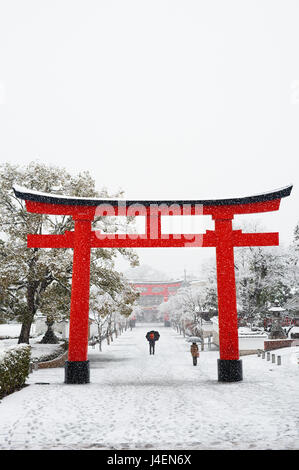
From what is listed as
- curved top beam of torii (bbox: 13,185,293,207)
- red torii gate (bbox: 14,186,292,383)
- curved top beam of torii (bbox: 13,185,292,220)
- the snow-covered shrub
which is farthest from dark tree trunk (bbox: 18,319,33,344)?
curved top beam of torii (bbox: 13,185,293,207)

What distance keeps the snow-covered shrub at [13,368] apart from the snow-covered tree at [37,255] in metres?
6.14

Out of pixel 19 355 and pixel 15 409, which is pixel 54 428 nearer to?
pixel 15 409

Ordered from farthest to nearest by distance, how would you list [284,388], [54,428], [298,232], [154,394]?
[298,232], [284,388], [154,394], [54,428]

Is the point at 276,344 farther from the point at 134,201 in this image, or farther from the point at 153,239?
the point at 134,201

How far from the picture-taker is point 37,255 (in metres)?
17.5

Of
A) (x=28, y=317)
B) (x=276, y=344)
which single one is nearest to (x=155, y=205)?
(x=28, y=317)

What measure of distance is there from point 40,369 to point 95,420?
1135 cm

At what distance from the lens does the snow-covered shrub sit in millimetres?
9461

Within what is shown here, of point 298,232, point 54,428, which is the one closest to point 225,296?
point 54,428

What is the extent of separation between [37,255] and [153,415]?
1161cm

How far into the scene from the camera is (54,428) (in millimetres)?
6797

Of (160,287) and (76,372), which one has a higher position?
(160,287)

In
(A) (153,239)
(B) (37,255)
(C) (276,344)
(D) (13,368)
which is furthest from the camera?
(C) (276,344)

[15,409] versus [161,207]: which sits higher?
[161,207]
